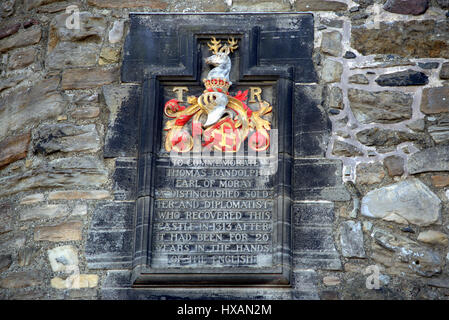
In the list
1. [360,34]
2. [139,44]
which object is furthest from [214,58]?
[360,34]

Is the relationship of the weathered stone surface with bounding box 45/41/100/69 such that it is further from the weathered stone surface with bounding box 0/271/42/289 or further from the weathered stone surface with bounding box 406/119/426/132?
the weathered stone surface with bounding box 406/119/426/132

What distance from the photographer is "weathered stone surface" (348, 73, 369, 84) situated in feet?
29.0

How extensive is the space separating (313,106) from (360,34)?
2.42 feet

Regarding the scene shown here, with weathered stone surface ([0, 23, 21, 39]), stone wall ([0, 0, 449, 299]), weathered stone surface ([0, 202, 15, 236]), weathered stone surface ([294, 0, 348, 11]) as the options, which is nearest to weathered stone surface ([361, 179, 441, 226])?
stone wall ([0, 0, 449, 299])

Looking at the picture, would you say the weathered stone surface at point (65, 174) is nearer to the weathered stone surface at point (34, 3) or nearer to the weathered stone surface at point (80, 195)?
the weathered stone surface at point (80, 195)

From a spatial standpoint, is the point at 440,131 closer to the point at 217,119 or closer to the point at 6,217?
the point at 217,119

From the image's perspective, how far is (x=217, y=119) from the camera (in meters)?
8.77

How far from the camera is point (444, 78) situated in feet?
29.0

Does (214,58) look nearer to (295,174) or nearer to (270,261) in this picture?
(295,174)

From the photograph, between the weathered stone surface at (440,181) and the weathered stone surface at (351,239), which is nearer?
the weathered stone surface at (351,239)

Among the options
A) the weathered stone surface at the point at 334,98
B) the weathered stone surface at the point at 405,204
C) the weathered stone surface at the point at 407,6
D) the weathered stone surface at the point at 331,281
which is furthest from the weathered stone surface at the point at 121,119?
the weathered stone surface at the point at 407,6

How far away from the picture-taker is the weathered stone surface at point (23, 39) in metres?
9.31

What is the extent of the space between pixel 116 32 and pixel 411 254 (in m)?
3.03

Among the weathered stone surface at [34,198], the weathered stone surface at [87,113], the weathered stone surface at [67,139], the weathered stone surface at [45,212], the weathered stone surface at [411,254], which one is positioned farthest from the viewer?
the weathered stone surface at [87,113]
